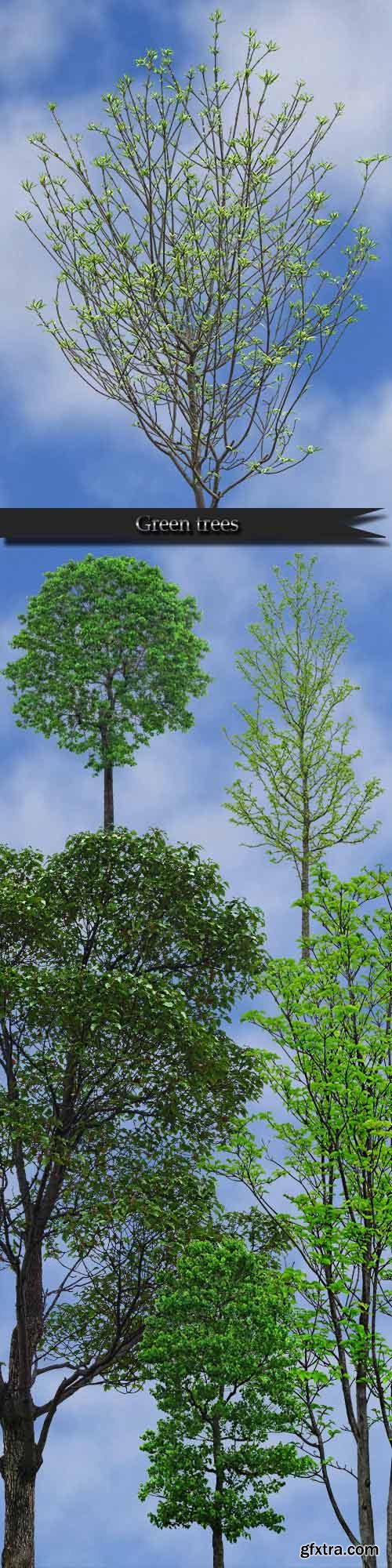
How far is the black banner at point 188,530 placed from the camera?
11.8m

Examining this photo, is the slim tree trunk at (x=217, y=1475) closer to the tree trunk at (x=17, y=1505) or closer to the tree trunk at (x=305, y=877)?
the tree trunk at (x=17, y=1505)

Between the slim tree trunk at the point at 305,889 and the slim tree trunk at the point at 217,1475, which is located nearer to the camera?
the slim tree trunk at the point at 217,1475

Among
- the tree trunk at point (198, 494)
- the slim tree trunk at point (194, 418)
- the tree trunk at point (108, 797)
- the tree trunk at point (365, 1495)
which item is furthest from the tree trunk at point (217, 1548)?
the slim tree trunk at point (194, 418)

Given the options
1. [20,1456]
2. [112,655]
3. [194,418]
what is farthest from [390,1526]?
[112,655]

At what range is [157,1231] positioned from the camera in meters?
12.2

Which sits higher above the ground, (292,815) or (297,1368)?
(292,815)

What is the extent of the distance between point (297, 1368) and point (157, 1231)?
234cm

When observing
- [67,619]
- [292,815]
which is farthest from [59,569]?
[292,815]

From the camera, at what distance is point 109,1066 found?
12.7 metres

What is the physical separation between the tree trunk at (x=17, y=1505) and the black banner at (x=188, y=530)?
908 centimetres

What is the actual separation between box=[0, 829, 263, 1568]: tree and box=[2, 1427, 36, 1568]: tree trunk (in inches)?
0.6

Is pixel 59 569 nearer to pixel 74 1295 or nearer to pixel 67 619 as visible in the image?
pixel 67 619

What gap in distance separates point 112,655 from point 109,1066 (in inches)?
391

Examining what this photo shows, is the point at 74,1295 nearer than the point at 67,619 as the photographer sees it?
Yes
